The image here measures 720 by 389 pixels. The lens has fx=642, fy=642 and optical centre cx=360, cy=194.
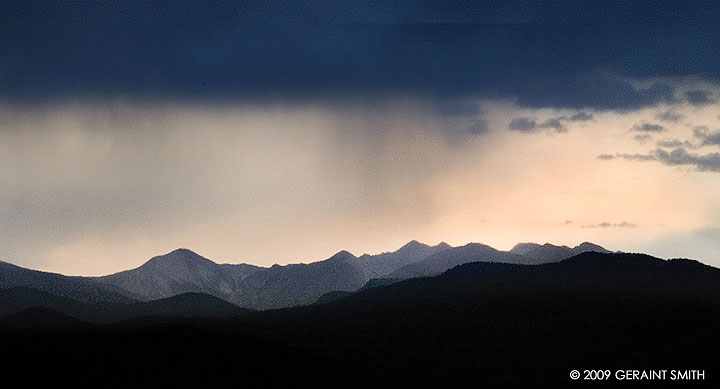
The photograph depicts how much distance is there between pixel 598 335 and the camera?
577 feet

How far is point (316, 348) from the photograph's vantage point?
173 meters

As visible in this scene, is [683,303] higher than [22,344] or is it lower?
higher

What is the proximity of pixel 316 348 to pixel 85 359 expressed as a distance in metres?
77.5

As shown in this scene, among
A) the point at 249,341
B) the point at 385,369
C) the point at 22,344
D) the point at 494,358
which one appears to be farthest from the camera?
the point at 494,358

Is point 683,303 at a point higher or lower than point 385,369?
higher

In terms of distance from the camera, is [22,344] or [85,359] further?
[22,344]

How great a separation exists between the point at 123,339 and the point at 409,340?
91480 millimetres

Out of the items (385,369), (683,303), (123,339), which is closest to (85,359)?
(123,339)

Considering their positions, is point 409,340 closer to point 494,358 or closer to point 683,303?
point 494,358

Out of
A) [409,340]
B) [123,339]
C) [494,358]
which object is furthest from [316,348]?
[123,339]

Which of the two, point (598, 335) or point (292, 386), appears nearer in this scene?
point (292, 386)

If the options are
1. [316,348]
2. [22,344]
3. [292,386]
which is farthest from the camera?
[316,348]

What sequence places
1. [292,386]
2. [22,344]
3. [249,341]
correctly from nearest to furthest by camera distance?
[292,386], [22,344], [249,341]

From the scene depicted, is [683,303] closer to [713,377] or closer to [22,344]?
[713,377]
